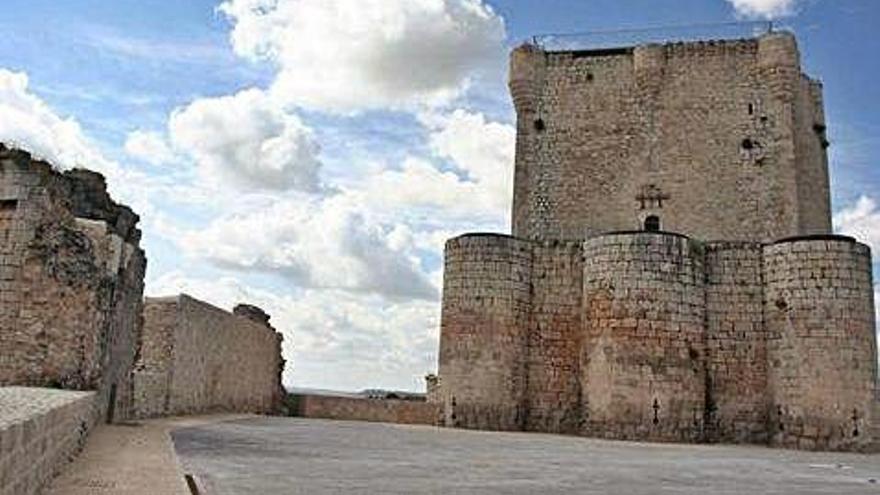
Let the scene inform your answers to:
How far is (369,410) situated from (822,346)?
452 inches

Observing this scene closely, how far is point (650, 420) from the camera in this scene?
1769 centimetres

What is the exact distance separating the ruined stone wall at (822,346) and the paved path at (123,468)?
41.0 feet

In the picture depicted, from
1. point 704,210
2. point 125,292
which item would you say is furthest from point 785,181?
point 125,292

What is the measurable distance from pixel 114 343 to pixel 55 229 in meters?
2.00

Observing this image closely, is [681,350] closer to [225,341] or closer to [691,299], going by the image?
[691,299]

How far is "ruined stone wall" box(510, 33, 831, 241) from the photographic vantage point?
2461 cm

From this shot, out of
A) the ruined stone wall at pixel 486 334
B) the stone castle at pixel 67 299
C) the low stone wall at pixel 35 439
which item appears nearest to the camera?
the low stone wall at pixel 35 439

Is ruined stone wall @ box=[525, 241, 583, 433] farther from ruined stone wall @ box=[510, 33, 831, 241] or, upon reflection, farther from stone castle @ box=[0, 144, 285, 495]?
stone castle @ box=[0, 144, 285, 495]

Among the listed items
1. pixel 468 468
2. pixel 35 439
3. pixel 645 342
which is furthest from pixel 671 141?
pixel 35 439

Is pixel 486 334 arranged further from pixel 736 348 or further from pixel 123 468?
pixel 123 468

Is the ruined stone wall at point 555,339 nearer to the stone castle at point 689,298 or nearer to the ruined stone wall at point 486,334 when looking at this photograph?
the stone castle at point 689,298

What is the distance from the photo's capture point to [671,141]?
1010 inches

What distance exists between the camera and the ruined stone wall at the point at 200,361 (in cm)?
1661

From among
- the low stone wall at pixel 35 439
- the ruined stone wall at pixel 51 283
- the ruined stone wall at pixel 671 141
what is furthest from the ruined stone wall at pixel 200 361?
the ruined stone wall at pixel 671 141
